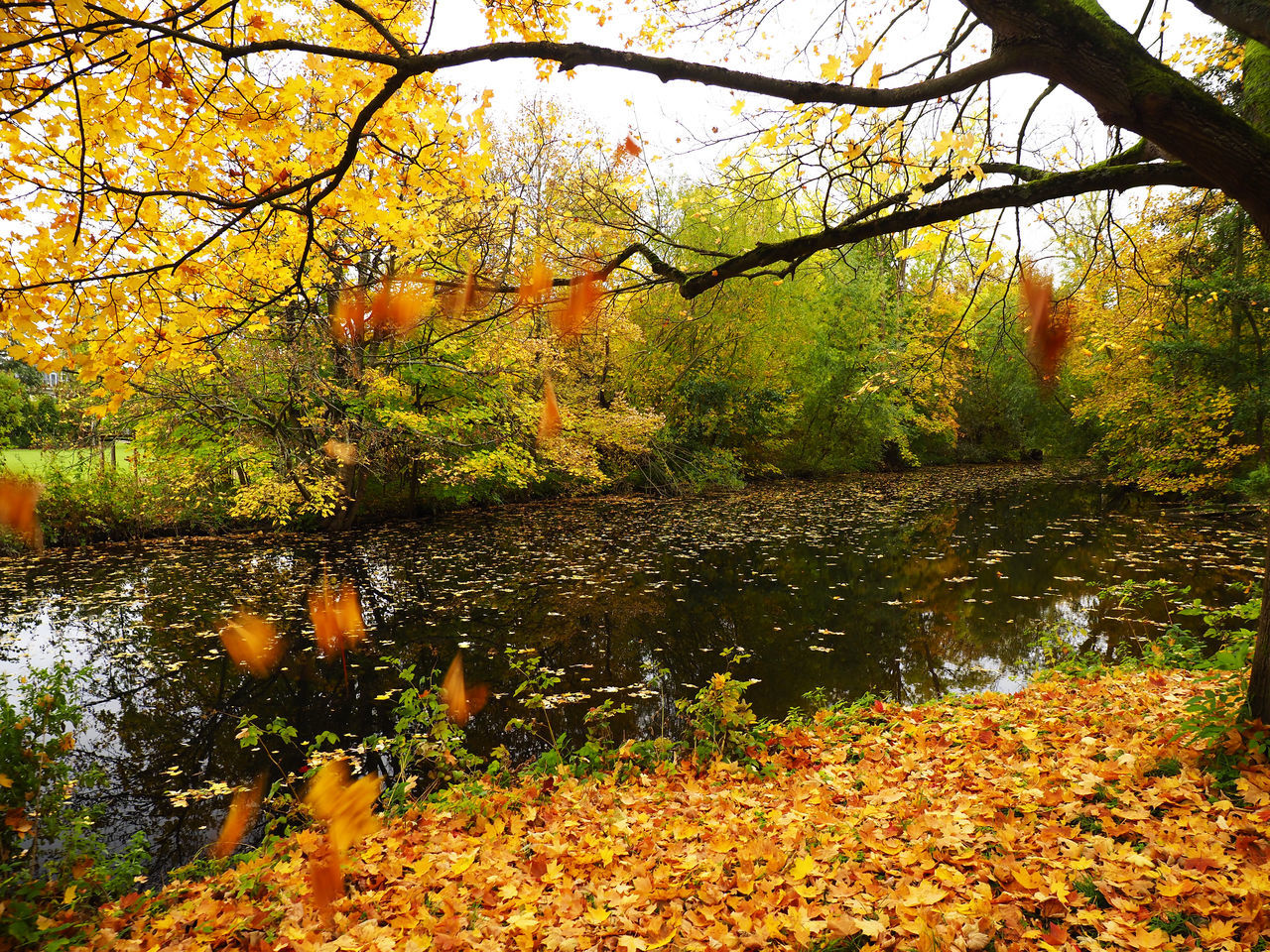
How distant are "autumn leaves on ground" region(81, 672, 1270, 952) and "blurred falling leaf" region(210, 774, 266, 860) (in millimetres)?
805

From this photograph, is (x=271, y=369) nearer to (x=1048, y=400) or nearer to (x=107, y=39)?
(x=107, y=39)

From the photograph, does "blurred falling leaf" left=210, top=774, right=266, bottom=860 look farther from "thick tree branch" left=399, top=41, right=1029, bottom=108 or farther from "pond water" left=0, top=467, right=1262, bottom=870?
"thick tree branch" left=399, top=41, right=1029, bottom=108

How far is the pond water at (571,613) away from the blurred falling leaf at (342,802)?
2.02 feet

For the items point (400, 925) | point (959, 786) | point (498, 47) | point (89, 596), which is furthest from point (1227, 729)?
point (89, 596)

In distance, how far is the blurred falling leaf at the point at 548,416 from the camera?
15828 mm

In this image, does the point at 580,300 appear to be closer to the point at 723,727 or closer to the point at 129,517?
the point at 723,727

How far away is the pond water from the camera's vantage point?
18.2 ft

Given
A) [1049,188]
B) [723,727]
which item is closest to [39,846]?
[723,727]

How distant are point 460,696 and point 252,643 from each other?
308cm

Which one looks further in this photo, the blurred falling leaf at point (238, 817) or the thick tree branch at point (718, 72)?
A: the blurred falling leaf at point (238, 817)

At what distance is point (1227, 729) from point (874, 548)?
931 centimetres

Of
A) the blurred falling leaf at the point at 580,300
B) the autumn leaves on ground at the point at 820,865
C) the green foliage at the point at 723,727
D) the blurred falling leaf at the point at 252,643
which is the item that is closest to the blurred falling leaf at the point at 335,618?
the blurred falling leaf at the point at 252,643

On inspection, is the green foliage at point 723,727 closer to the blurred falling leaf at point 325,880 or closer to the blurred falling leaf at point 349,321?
the blurred falling leaf at point 325,880

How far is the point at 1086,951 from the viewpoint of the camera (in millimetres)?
1922
